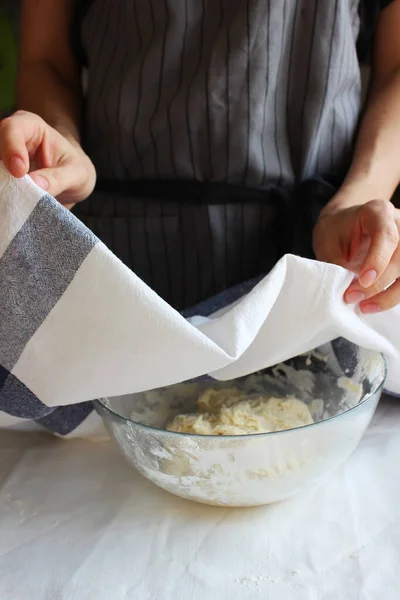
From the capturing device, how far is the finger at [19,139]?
368mm

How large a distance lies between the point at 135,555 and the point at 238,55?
1.37 ft

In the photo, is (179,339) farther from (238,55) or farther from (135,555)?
(238,55)

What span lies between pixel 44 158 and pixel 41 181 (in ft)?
0.16

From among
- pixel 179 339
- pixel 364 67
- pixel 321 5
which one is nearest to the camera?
pixel 179 339

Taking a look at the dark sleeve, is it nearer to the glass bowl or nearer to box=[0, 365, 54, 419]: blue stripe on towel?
the glass bowl

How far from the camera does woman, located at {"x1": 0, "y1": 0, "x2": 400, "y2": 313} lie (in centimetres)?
55

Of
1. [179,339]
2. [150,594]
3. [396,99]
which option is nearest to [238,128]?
[396,99]

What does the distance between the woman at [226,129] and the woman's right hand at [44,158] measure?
0.05 ft

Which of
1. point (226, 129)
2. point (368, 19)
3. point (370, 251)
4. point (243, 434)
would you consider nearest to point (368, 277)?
point (370, 251)

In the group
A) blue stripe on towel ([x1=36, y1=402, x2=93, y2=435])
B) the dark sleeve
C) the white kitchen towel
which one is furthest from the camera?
the dark sleeve

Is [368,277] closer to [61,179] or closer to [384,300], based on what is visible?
[384,300]

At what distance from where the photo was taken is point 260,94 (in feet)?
1.84

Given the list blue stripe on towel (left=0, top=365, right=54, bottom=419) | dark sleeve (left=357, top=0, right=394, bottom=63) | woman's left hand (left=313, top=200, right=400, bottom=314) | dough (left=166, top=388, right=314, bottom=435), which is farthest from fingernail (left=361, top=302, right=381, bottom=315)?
dark sleeve (left=357, top=0, right=394, bottom=63)

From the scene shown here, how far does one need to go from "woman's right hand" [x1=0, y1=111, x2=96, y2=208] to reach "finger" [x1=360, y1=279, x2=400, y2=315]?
0.23 metres
